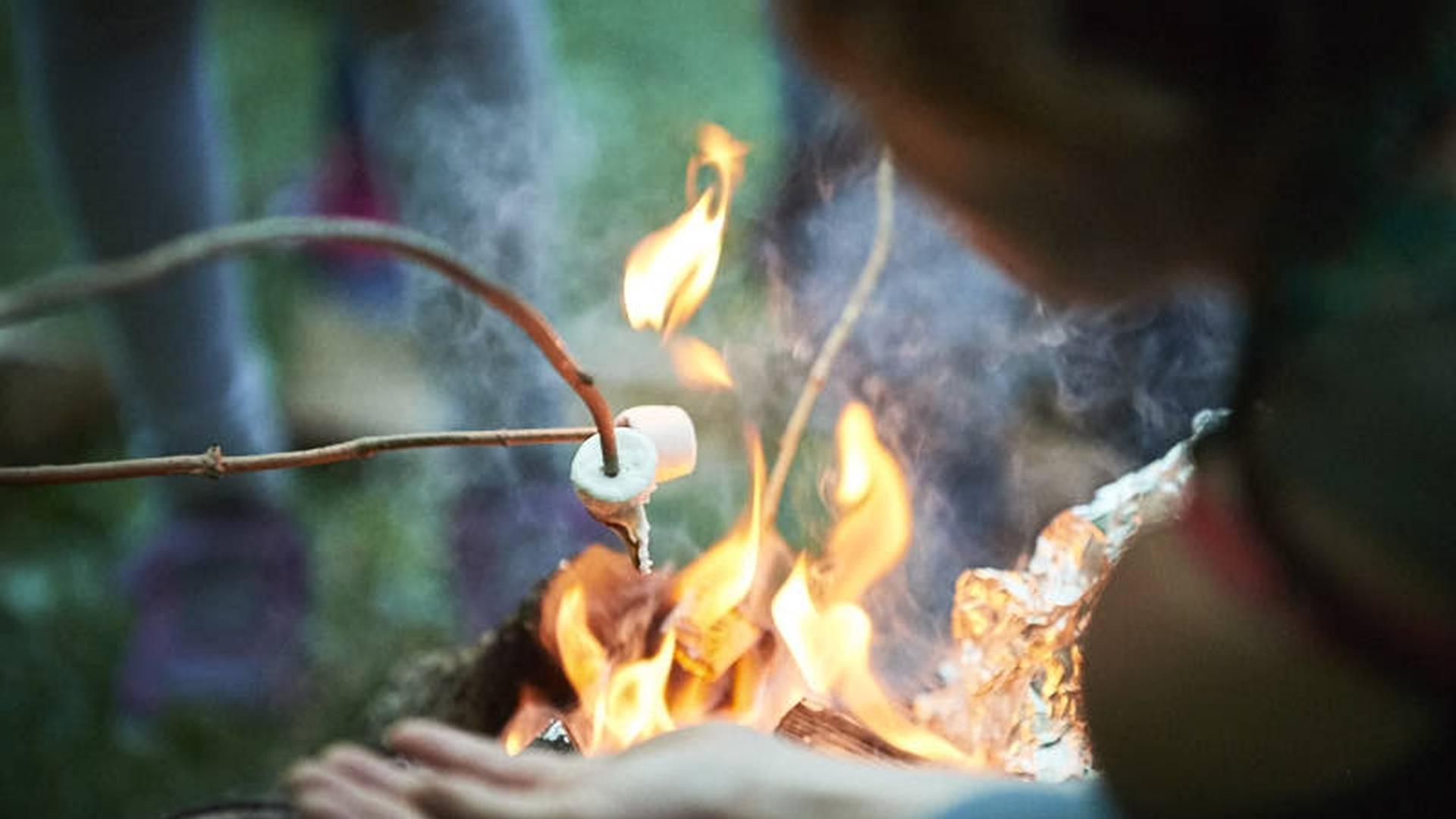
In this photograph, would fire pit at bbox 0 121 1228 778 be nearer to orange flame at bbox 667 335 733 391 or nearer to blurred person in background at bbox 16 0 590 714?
orange flame at bbox 667 335 733 391

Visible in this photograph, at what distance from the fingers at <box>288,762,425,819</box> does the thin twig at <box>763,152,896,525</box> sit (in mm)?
948

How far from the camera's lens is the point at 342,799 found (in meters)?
1.03

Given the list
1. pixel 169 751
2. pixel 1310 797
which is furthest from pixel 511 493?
pixel 1310 797

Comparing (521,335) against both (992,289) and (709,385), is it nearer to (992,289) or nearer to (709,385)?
(709,385)

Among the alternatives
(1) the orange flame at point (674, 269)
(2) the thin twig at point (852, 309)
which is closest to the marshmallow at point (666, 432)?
(1) the orange flame at point (674, 269)

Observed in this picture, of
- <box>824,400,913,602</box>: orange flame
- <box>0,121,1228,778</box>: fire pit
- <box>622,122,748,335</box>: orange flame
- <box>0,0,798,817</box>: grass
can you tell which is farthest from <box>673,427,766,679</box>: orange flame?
<box>0,0,798,817</box>: grass

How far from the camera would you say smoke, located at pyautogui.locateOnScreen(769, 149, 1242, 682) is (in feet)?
5.90

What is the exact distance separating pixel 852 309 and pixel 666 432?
80 cm

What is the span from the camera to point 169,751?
212cm

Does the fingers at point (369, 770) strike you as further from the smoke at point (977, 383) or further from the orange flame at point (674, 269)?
the smoke at point (977, 383)

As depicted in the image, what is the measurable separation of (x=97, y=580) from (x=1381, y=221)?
2.20 meters

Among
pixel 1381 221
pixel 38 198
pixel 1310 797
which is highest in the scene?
pixel 38 198

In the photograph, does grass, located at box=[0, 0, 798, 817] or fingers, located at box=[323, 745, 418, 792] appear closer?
fingers, located at box=[323, 745, 418, 792]

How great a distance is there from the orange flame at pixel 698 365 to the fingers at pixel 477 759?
815mm
